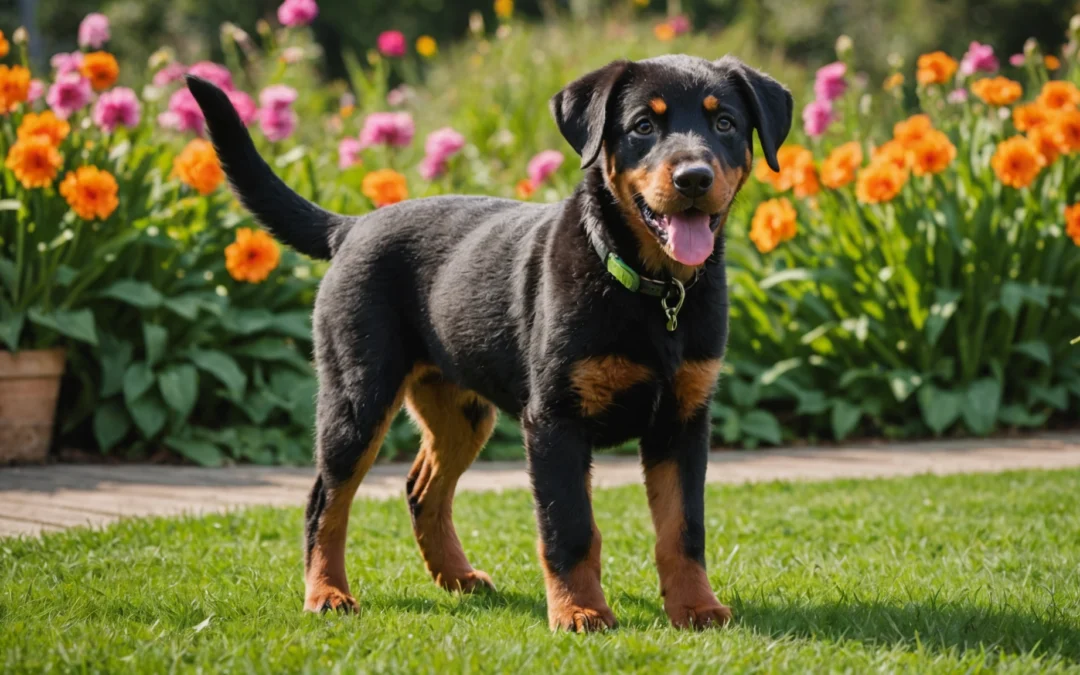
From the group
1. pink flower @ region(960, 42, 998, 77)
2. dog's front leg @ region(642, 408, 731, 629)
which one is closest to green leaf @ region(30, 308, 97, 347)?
dog's front leg @ region(642, 408, 731, 629)

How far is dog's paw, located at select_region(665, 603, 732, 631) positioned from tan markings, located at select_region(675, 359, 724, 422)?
53cm

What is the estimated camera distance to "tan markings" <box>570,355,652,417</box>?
10.9ft

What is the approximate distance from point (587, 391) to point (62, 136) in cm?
396

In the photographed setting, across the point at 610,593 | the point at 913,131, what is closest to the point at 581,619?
the point at 610,593

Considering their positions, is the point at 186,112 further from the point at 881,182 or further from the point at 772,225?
the point at 881,182

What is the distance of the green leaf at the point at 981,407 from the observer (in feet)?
23.1

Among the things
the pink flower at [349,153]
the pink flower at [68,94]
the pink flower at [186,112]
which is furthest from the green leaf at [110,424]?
the pink flower at [349,153]

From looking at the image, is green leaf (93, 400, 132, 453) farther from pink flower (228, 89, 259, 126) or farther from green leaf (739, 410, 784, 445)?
green leaf (739, 410, 784, 445)

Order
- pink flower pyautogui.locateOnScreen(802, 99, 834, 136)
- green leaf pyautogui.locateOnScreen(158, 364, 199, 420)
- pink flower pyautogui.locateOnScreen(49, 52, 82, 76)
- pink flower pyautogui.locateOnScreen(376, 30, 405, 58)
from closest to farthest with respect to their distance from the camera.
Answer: green leaf pyautogui.locateOnScreen(158, 364, 199, 420) < pink flower pyautogui.locateOnScreen(49, 52, 82, 76) < pink flower pyautogui.locateOnScreen(802, 99, 834, 136) < pink flower pyautogui.locateOnScreen(376, 30, 405, 58)

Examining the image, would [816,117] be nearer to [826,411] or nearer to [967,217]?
[967,217]

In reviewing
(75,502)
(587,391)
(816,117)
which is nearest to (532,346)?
(587,391)

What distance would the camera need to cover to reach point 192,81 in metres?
3.93

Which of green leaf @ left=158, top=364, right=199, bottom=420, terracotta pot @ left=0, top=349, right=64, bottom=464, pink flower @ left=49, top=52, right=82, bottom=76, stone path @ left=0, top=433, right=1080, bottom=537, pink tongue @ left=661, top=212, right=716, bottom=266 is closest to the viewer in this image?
pink tongue @ left=661, top=212, right=716, bottom=266

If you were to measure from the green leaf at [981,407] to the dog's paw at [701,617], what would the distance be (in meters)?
4.18
